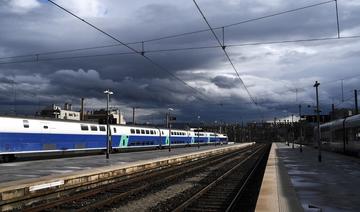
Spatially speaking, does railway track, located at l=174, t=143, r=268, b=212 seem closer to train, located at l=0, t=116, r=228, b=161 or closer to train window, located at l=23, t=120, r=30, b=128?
train, located at l=0, t=116, r=228, b=161

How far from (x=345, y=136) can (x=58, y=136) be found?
2485 cm

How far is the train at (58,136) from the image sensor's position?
106ft

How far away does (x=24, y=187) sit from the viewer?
15.9 m

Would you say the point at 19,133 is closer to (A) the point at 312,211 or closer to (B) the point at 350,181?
(B) the point at 350,181

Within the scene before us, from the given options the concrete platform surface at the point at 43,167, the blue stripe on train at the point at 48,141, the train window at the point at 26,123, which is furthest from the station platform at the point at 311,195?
the train window at the point at 26,123

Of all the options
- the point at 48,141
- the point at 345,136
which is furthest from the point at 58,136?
the point at 345,136

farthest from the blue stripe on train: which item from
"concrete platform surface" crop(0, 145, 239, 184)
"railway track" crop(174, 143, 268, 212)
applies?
"railway track" crop(174, 143, 268, 212)

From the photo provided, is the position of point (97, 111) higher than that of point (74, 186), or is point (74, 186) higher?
point (97, 111)

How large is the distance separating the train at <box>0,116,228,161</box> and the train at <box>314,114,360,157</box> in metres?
19.5

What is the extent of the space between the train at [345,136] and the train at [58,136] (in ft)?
63.9

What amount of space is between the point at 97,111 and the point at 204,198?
146 m

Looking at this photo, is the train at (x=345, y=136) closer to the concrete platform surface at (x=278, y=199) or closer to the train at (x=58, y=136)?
the train at (x=58, y=136)

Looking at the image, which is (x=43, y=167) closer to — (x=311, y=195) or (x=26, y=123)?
(x=26, y=123)

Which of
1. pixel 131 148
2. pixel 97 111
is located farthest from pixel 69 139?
pixel 97 111
